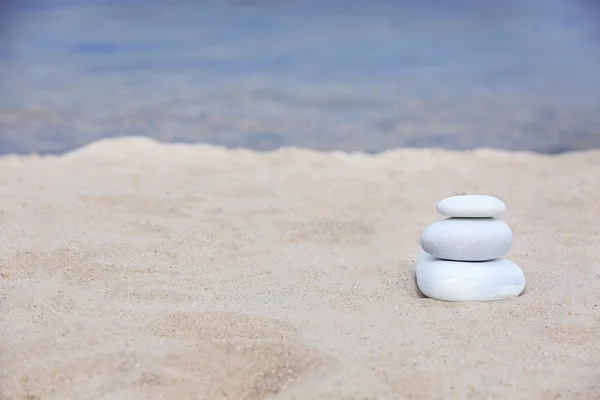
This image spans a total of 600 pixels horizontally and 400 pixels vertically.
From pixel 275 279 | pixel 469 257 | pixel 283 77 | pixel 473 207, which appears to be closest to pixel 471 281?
pixel 469 257

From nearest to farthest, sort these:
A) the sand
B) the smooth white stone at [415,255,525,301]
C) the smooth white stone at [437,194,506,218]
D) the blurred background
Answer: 1. the sand
2. the smooth white stone at [415,255,525,301]
3. the smooth white stone at [437,194,506,218]
4. the blurred background

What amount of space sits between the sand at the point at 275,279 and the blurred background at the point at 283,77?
187 mm

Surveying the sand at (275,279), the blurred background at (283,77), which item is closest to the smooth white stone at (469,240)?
the sand at (275,279)

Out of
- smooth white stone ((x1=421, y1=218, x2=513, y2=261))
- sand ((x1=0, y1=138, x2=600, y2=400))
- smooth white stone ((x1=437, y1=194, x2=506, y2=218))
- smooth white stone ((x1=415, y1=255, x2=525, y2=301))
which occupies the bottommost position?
sand ((x1=0, y1=138, x2=600, y2=400))

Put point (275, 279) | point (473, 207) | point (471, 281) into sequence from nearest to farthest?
point (471, 281) → point (473, 207) → point (275, 279)

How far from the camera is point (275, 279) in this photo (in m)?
2.32

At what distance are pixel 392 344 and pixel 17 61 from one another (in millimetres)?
3581

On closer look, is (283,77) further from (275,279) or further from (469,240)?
(469,240)

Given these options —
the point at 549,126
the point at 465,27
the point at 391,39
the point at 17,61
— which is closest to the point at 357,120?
the point at 391,39

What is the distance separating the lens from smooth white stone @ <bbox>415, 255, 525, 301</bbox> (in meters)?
2.01

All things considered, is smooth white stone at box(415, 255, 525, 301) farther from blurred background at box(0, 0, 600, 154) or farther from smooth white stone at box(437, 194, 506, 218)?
blurred background at box(0, 0, 600, 154)

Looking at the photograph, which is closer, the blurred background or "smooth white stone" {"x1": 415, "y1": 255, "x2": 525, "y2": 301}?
"smooth white stone" {"x1": 415, "y1": 255, "x2": 525, "y2": 301}

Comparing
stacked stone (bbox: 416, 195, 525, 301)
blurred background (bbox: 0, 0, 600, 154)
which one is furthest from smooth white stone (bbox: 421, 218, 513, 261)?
blurred background (bbox: 0, 0, 600, 154)

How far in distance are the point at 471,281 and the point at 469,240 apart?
0.44ft
